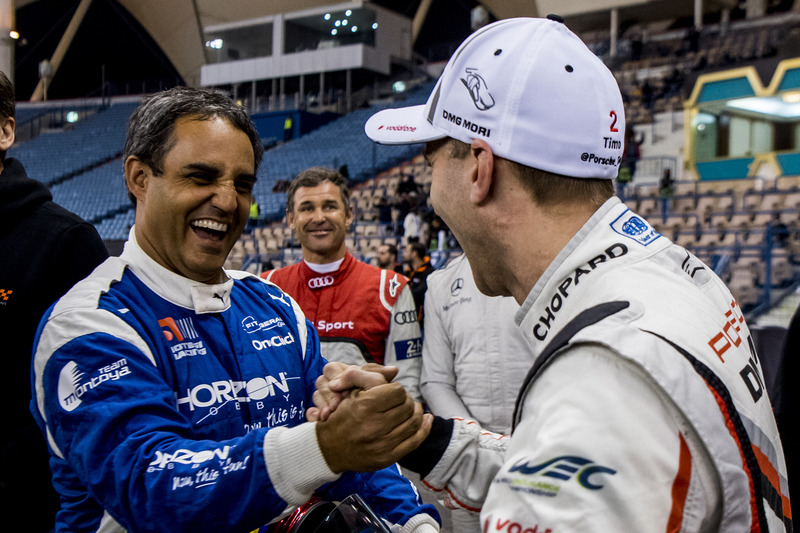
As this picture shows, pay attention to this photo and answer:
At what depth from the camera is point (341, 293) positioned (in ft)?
12.2

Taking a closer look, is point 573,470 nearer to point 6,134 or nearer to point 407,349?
point 6,134

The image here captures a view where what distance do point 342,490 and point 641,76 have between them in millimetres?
20851

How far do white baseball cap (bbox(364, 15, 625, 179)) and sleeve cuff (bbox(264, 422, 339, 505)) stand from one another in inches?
26.4

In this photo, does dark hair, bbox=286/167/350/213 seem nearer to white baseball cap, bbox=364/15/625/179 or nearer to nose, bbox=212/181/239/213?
nose, bbox=212/181/239/213

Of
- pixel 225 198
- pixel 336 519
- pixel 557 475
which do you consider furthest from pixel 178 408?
pixel 557 475

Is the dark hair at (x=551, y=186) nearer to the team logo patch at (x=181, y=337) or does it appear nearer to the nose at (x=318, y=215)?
the team logo patch at (x=181, y=337)

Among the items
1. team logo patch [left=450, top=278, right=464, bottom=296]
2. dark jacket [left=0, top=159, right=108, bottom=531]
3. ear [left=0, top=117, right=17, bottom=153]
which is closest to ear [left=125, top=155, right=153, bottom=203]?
dark jacket [left=0, top=159, right=108, bottom=531]

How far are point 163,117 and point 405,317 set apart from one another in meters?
2.07

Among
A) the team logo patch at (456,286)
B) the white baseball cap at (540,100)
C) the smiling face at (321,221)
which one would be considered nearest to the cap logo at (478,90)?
the white baseball cap at (540,100)

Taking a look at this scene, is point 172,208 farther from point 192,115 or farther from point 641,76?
point 641,76

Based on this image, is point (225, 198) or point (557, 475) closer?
point (557, 475)

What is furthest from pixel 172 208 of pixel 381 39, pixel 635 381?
pixel 381 39

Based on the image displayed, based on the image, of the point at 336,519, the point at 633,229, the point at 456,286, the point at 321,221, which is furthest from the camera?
the point at 321,221

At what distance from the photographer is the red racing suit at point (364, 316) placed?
3.47 meters
